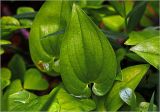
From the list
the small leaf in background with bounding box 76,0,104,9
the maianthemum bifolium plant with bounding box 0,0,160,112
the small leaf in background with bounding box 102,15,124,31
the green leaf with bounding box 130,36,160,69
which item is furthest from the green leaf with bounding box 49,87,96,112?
the small leaf in background with bounding box 102,15,124,31

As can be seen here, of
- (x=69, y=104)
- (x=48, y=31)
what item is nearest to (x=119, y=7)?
(x=48, y=31)

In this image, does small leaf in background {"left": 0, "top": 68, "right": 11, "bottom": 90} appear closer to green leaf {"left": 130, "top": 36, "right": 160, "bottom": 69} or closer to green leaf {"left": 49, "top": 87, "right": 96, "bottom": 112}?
green leaf {"left": 49, "top": 87, "right": 96, "bottom": 112}

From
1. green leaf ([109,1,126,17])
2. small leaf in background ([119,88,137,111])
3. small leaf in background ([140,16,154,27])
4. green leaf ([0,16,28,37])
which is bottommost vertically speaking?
small leaf in background ([119,88,137,111])

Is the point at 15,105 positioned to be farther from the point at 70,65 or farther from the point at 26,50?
the point at 26,50

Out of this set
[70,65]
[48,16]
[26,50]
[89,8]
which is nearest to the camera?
[70,65]

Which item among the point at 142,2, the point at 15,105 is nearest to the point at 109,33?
the point at 142,2

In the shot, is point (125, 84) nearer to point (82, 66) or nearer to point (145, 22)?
point (82, 66)
